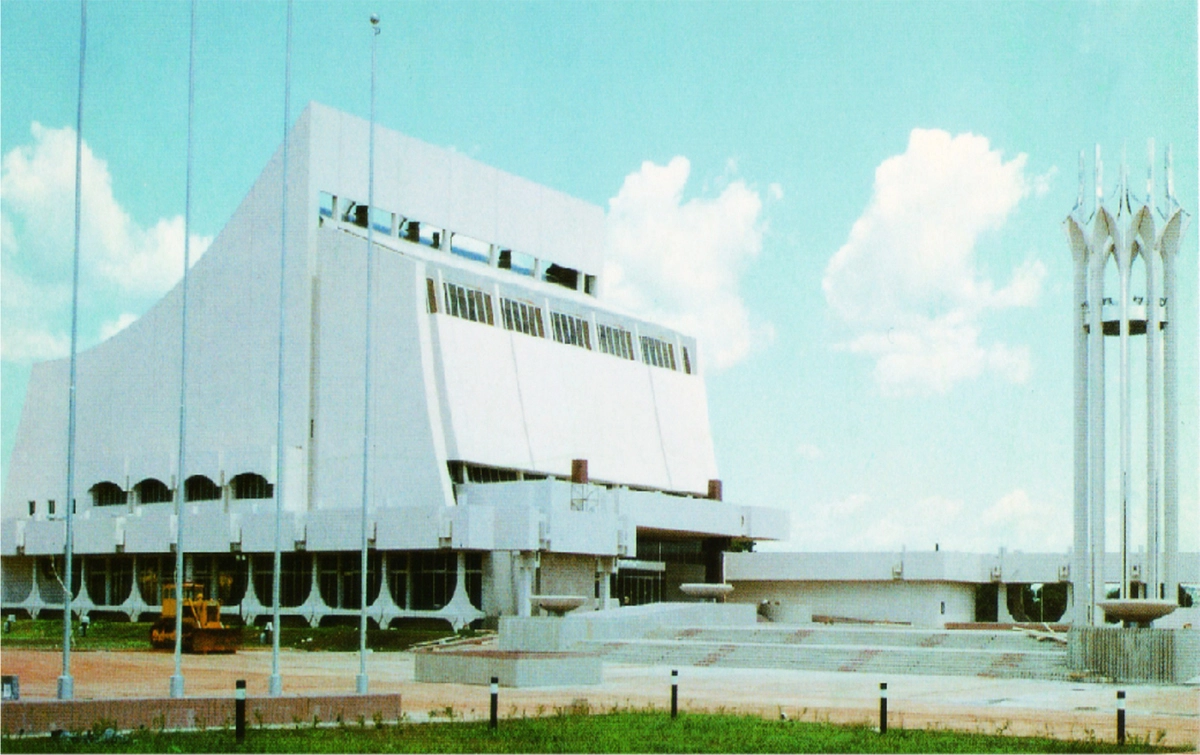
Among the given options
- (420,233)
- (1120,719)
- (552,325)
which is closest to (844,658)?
(1120,719)

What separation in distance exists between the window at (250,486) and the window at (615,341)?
16.4 meters

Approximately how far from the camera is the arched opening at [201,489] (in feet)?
211

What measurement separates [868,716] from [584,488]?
35903 mm

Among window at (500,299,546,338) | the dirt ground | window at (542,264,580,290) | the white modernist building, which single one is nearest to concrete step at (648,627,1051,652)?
the dirt ground

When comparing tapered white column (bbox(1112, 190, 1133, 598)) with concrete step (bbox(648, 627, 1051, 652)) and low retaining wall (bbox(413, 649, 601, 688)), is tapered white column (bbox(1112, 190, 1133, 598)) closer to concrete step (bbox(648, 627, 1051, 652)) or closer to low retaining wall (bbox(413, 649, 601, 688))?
concrete step (bbox(648, 627, 1051, 652))

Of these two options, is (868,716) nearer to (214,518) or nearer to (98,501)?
(214,518)

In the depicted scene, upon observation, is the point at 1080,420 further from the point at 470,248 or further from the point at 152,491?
the point at 152,491

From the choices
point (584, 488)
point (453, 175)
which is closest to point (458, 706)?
point (584, 488)

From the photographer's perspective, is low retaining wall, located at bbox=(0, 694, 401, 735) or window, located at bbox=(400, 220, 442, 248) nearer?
low retaining wall, located at bbox=(0, 694, 401, 735)

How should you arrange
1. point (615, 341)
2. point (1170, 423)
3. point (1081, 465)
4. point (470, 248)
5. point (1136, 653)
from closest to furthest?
point (1136, 653) < point (1170, 423) < point (1081, 465) < point (615, 341) < point (470, 248)

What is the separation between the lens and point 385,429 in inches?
2354

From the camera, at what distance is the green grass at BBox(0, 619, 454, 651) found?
142 ft

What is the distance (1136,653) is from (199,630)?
2317cm

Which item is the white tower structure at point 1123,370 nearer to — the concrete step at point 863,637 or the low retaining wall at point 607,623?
the concrete step at point 863,637
